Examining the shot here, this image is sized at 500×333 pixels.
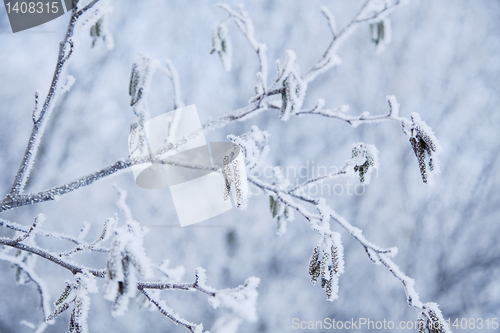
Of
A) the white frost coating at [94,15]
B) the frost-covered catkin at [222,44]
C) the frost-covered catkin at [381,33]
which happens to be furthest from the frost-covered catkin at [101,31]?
the frost-covered catkin at [381,33]

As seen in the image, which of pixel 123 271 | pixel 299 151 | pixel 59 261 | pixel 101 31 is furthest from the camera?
pixel 299 151

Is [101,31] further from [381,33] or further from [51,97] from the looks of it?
[381,33]

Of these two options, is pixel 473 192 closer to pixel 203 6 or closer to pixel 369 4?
pixel 369 4

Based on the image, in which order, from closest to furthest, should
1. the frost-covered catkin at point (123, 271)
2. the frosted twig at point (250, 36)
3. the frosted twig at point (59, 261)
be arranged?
the frost-covered catkin at point (123, 271) → the frosted twig at point (59, 261) → the frosted twig at point (250, 36)

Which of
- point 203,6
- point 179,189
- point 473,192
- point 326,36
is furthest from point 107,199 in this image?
point 473,192

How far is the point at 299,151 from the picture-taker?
1604 mm

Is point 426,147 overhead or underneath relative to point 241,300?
overhead

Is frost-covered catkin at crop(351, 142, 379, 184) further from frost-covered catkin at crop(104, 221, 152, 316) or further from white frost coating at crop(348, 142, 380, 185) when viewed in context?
frost-covered catkin at crop(104, 221, 152, 316)

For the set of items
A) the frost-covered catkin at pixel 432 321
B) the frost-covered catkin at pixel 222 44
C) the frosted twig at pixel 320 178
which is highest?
the frost-covered catkin at pixel 222 44

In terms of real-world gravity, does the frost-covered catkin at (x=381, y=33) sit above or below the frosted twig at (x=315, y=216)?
above

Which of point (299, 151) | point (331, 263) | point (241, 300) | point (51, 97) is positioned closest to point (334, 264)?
point (331, 263)

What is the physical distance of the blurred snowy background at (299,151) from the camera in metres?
1.23

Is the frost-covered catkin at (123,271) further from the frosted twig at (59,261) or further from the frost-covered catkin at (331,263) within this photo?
the frost-covered catkin at (331,263)

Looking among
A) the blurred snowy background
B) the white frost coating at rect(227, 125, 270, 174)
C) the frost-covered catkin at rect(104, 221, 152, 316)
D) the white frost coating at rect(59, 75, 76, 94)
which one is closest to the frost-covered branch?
the white frost coating at rect(227, 125, 270, 174)
